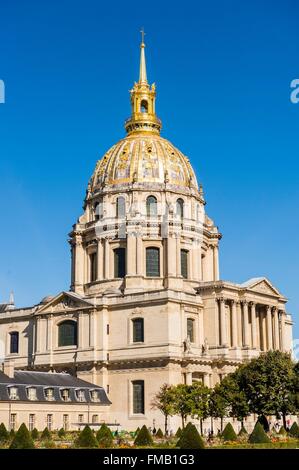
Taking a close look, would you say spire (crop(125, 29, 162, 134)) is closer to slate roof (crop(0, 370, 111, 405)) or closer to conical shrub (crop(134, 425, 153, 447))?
slate roof (crop(0, 370, 111, 405))

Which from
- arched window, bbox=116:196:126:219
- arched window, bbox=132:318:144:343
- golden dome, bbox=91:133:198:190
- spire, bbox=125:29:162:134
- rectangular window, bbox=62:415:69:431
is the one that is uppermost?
spire, bbox=125:29:162:134

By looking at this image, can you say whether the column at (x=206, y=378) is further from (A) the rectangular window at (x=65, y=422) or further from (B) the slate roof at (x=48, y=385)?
(A) the rectangular window at (x=65, y=422)

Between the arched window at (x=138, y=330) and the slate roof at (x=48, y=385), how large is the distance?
21.0 feet

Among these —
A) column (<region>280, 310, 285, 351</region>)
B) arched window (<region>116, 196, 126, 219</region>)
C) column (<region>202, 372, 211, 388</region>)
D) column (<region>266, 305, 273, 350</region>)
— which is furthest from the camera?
arched window (<region>116, 196, 126, 219</region>)

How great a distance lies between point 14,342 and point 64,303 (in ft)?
29.4

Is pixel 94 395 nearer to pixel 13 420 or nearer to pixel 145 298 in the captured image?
pixel 145 298

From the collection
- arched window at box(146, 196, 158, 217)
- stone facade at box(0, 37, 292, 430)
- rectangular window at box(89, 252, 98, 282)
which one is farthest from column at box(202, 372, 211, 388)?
arched window at box(146, 196, 158, 217)

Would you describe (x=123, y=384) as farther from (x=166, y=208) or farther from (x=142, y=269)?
(x=166, y=208)

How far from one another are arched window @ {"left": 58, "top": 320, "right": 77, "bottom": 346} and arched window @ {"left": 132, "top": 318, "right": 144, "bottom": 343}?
7473 millimetres

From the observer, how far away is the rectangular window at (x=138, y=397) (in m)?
87.9

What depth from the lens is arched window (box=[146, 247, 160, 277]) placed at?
325 ft

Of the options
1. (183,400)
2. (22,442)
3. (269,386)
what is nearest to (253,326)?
(183,400)

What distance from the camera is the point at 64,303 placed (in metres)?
95.9
